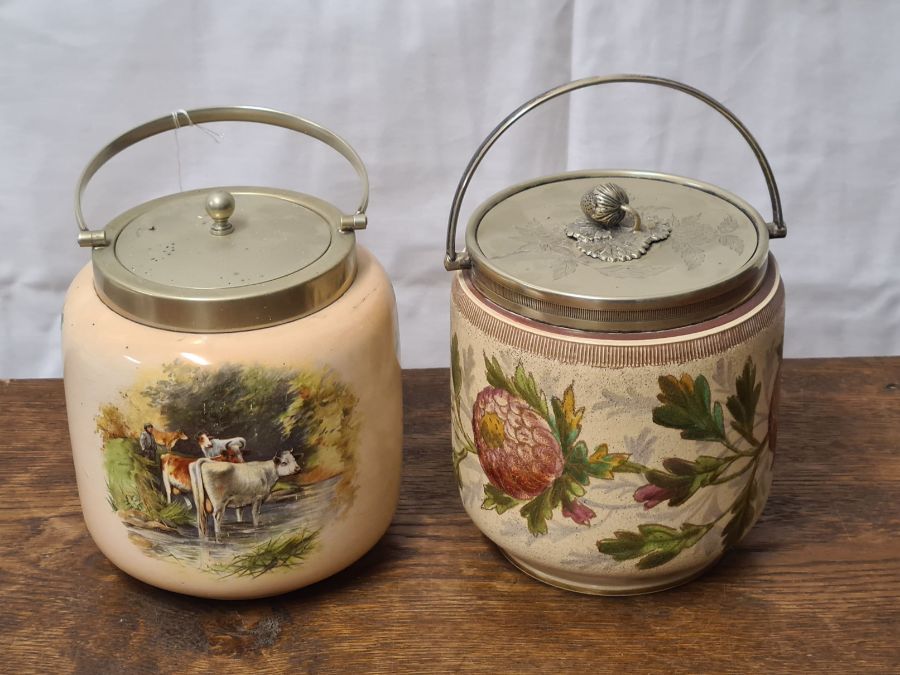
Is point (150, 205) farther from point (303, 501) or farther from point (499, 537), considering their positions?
point (499, 537)

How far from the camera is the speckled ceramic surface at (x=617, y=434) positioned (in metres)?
0.79

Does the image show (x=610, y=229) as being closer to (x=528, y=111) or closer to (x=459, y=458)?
(x=528, y=111)

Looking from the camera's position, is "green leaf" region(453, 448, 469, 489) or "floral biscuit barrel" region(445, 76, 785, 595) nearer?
"floral biscuit barrel" region(445, 76, 785, 595)

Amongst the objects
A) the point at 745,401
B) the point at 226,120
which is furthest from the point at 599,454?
the point at 226,120

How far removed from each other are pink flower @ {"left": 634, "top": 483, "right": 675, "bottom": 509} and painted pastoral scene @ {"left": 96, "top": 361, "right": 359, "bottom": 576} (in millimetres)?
206

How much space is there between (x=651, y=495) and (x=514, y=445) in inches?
4.0

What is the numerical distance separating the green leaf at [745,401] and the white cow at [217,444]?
1.10ft

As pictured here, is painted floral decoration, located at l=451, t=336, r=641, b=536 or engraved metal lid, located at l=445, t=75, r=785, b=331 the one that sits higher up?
engraved metal lid, located at l=445, t=75, r=785, b=331

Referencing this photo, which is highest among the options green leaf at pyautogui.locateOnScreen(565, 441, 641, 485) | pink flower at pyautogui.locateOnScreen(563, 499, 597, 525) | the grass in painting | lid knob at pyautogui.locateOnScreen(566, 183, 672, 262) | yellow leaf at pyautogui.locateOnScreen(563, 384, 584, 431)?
lid knob at pyautogui.locateOnScreen(566, 183, 672, 262)

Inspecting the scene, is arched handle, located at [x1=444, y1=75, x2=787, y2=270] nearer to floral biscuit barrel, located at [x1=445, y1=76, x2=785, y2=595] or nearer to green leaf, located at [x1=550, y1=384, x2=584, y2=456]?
floral biscuit barrel, located at [x1=445, y1=76, x2=785, y2=595]

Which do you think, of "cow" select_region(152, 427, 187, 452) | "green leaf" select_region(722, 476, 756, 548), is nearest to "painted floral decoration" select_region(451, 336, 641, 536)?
"green leaf" select_region(722, 476, 756, 548)

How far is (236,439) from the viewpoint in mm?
808

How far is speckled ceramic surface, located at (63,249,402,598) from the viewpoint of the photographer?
80cm

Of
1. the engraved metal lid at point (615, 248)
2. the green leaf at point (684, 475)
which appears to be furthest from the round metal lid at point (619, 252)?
the green leaf at point (684, 475)
